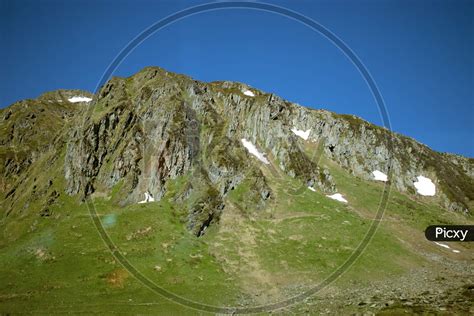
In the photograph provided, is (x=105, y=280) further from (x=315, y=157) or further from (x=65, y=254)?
(x=315, y=157)

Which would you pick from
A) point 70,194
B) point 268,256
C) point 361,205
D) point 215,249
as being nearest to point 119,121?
point 70,194

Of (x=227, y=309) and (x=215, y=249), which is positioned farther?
(x=215, y=249)

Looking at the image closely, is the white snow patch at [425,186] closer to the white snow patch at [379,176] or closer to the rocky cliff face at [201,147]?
the rocky cliff face at [201,147]

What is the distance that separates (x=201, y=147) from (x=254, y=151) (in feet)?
64.2

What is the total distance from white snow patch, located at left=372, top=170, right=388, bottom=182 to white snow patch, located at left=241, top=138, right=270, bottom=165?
51.7 m

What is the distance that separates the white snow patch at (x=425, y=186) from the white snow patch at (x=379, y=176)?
45.8 ft

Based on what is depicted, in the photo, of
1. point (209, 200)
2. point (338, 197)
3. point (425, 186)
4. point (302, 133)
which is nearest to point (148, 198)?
point (209, 200)

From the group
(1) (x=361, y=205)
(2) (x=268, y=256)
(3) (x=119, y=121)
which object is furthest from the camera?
(3) (x=119, y=121)

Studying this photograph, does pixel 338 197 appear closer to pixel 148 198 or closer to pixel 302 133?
pixel 302 133

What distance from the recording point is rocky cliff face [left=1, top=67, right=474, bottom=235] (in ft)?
328

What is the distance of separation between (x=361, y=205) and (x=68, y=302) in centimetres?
8074

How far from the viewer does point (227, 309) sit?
56438 millimetres

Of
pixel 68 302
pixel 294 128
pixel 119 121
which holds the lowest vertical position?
pixel 68 302

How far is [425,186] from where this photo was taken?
157250 millimetres
